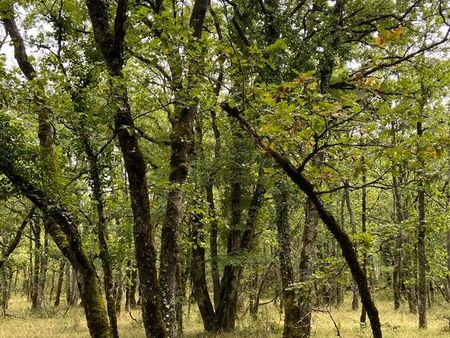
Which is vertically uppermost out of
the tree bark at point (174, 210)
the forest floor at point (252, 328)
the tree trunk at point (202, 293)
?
the tree bark at point (174, 210)

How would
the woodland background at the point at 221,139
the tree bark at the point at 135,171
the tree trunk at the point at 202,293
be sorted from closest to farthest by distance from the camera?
the woodland background at the point at 221,139 < the tree bark at the point at 135,171 < the tree trunk at the point at 202,293

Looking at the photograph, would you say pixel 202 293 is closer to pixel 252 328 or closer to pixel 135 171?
pixel 252 328

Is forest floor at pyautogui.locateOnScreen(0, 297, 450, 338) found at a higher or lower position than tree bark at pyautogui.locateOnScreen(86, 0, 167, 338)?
lower

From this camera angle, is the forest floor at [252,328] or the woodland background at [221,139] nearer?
the woodland background at [221,139]

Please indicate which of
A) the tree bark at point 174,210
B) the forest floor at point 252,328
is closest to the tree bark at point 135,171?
the tree bark at point 174,210

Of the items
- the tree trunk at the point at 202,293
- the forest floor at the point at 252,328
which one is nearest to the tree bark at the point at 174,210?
the forest floor at the point at 252,328

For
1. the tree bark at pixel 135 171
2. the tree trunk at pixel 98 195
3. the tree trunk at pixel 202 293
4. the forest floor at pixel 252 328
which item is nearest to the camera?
the tree bark at pixel 135 171

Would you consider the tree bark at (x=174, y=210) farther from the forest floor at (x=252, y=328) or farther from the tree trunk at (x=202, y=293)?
the tree trunk at (x=202, y=293)

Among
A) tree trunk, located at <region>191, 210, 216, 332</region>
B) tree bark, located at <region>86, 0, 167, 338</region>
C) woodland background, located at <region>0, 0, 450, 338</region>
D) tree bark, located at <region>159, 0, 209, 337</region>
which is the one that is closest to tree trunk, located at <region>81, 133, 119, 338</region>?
woodland background, located at <region>0, 0, 450, 338</region>

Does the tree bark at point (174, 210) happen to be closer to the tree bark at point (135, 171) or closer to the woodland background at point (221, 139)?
the woodland background at point (221, 139)

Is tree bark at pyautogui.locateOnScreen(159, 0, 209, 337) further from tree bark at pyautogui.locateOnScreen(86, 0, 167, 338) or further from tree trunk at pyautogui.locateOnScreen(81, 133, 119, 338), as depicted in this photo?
tree trunk at pyautogui.locateOnScreen(81, 133, 119, 338)

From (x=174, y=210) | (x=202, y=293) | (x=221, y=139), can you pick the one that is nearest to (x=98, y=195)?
(x=174, y=210)

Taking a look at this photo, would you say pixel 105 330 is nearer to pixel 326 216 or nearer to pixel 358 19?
pixel 326 216

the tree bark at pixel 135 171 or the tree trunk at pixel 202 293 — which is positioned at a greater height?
the tree bark at pixel 135 171
